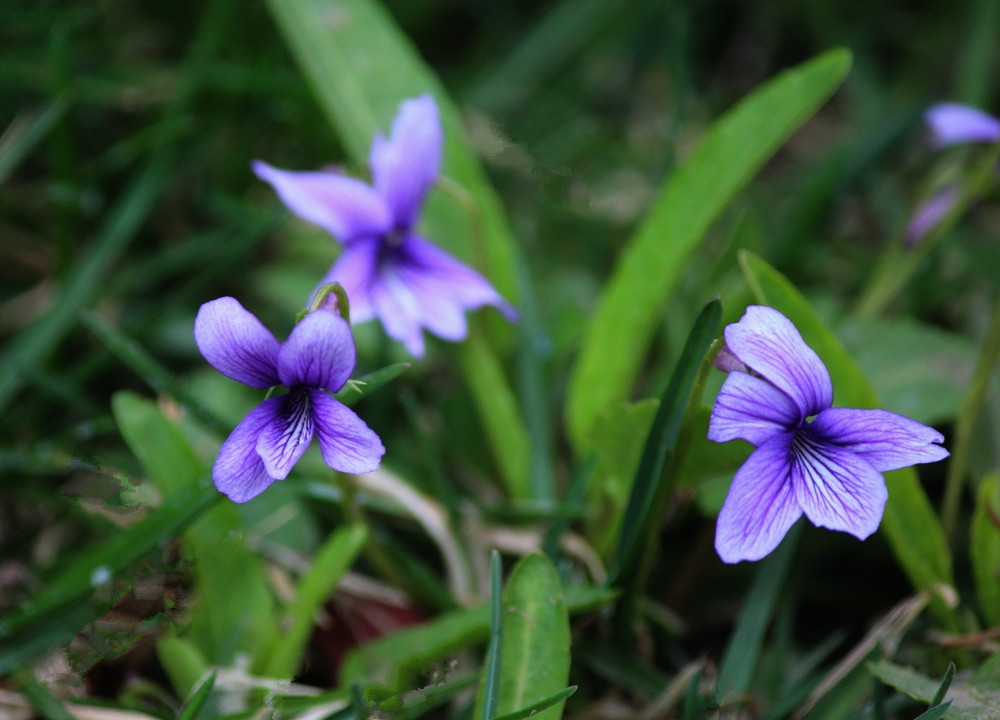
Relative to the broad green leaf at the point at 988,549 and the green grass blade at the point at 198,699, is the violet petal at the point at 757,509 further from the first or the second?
the green grass blade at the point at 198,699

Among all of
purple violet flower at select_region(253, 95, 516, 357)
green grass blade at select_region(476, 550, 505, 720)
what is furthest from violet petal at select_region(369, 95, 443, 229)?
green grass blade at select_region(476, 550, 505, 720)

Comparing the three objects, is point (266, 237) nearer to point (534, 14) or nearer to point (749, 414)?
point (534, 14)

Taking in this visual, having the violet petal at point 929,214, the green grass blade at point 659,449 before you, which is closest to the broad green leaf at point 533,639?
the green grass blade at point 659,449

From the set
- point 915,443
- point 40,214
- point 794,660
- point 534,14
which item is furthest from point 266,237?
point 915,443

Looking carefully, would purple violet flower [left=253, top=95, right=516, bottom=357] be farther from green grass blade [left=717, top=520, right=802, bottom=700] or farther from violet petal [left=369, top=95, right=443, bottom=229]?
green grass blade [left=717, top=520, right=802, bottom=700]

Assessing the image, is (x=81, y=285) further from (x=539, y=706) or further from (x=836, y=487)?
(x=836, y=487)
